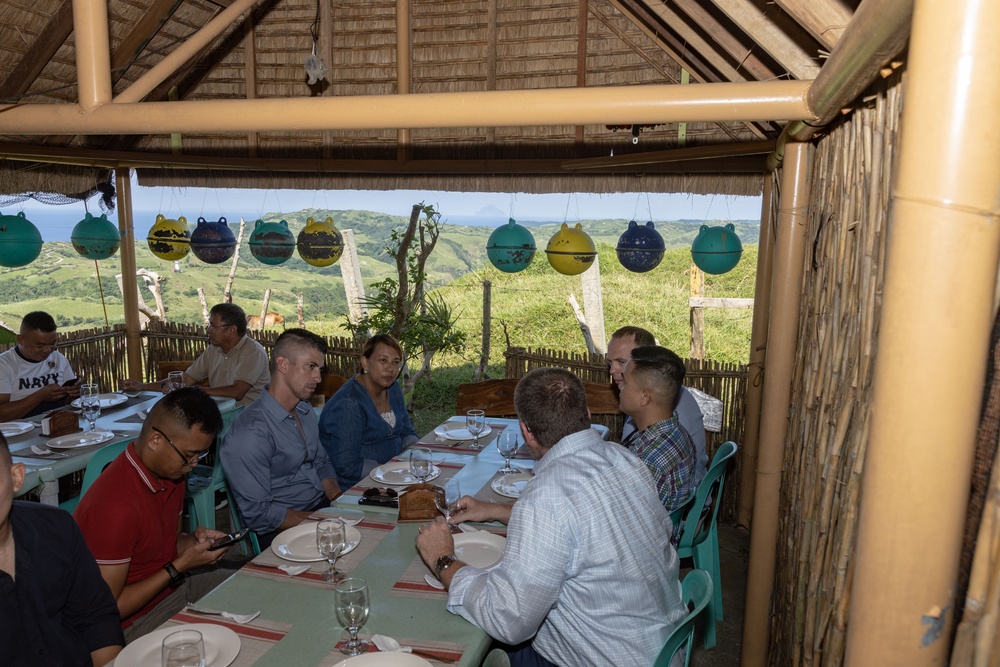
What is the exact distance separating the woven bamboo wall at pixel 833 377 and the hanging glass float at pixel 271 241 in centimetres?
447

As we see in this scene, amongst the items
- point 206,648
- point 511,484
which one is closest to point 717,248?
point 511,484

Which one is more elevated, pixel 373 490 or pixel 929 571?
pixel 929 571

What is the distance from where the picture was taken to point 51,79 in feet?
23.6

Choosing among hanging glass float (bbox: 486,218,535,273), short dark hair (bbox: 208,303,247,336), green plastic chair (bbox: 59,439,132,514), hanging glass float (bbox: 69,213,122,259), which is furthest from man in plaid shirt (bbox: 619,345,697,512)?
hanging glass float (bbox: 69,213,122,259)

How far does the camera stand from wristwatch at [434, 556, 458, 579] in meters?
2.54

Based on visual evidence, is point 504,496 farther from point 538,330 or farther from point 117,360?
point 538,330

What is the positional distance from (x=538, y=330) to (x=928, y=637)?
14685mm

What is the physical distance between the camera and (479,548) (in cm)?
283

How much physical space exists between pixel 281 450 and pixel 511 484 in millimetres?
1196

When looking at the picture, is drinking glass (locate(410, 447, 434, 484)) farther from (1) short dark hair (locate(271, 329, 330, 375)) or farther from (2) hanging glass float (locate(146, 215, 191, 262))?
(2) hanging glass float (locate(146, 215, 191, 262))

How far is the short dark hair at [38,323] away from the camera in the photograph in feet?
17.4

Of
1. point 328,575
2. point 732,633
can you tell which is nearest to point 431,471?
point 328,575

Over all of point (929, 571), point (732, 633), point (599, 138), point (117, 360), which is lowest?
point (732, 633)

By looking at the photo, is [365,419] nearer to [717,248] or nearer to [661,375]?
[661,375]
